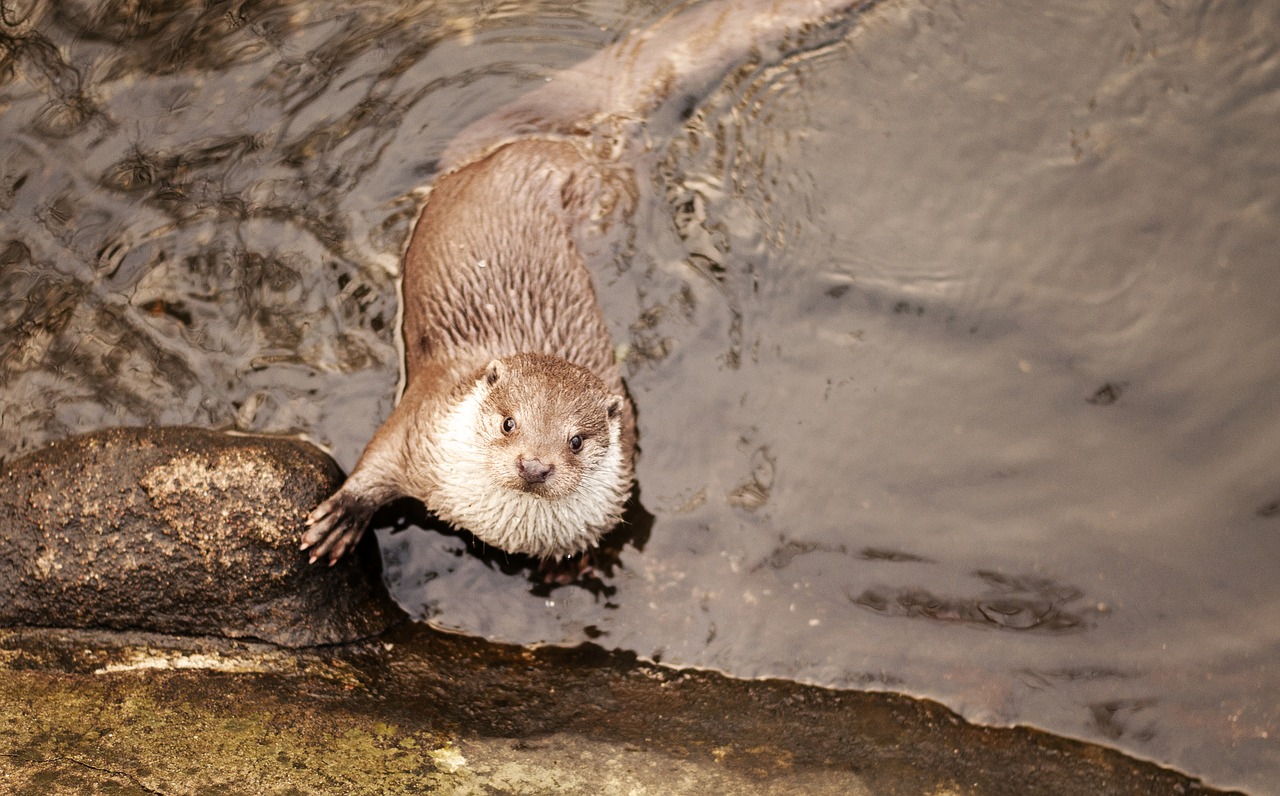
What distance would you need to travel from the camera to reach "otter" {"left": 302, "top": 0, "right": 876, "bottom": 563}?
3068mm

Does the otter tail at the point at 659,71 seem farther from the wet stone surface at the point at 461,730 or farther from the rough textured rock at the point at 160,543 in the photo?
the wet stone surface at the point at 461,730

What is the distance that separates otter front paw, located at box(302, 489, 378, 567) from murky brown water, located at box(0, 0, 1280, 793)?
1.04ft

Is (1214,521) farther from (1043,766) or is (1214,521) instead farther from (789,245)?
(789,245)

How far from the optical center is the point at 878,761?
119 inches

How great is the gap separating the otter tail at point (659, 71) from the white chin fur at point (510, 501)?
1236mm

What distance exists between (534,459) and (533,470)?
0.14 feet

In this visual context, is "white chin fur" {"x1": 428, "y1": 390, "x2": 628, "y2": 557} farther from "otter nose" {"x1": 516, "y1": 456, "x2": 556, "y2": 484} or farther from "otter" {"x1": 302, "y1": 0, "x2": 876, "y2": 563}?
"otter nose" {"x1": 516, "y1": 456, "x2": 556, "y2": 484}

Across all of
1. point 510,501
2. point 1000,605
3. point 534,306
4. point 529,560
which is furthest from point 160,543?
point 1000,605

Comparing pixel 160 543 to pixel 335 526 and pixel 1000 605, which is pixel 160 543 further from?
pixel 1000 605

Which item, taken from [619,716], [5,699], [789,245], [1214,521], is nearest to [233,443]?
[5,699]

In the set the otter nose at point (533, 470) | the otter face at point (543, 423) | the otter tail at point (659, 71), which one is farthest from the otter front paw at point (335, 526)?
the otter tail at point (659, 71)

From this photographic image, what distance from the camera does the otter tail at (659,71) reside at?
3904 millimetres

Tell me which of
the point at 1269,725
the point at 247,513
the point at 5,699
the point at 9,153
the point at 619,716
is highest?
the point at 9,153

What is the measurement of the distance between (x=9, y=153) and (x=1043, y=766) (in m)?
4.00
